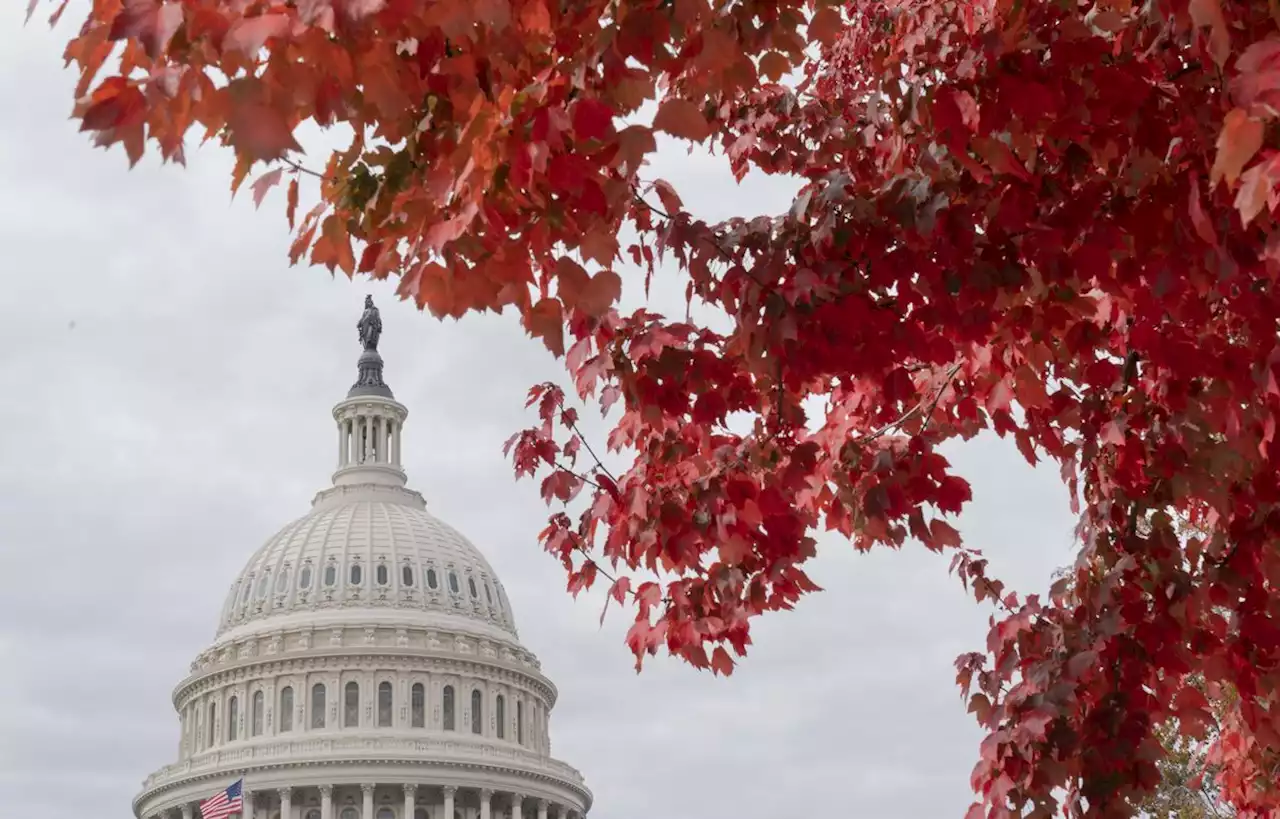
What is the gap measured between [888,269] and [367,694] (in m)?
104

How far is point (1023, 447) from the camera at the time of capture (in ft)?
29.3

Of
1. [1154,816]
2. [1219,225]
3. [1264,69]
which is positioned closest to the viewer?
[1264,69]

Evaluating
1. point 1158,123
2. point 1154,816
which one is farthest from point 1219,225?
point 1154,816

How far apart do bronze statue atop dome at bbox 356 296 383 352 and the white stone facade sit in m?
16.8

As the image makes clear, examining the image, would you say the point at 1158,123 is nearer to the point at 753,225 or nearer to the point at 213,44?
the point at 753,225

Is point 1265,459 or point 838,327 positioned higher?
point 838,327

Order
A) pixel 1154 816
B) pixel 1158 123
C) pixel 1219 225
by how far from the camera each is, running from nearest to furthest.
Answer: pixel 1219 225 → pixel 1158 123 → pixel 1154 816

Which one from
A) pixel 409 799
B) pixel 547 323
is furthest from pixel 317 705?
pixel 547 323

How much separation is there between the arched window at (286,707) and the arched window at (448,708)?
9978mm

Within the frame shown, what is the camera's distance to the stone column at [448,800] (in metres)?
104

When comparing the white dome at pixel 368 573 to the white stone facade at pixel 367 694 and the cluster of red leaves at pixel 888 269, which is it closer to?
the white stone facade at pixel 367 694

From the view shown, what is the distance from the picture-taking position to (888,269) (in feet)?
23.9

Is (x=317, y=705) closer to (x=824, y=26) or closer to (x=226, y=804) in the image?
(x=226, y=804)

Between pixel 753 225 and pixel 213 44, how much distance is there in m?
3.28
